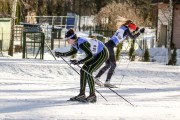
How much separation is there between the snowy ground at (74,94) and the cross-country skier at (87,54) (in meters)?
0.42

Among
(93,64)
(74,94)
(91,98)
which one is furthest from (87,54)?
(74,94)

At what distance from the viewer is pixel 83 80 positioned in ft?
30.3

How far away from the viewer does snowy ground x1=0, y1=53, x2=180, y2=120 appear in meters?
8.16

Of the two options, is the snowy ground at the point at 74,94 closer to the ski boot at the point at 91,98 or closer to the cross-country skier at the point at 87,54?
the ski boot at the point at 91,98

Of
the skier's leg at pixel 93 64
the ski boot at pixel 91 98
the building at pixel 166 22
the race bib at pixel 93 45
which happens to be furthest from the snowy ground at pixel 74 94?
the building at pixel 166 22

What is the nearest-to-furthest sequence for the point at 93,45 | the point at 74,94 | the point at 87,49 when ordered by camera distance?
1. the point at 87,49
2. the point at 93,45
3. the point at 74,94

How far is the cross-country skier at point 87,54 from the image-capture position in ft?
29.1

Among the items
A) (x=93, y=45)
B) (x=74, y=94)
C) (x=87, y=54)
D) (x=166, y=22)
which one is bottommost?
(x=74, y=94)

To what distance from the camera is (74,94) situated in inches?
426

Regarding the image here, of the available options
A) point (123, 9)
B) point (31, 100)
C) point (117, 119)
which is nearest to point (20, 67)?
point (31, 100)

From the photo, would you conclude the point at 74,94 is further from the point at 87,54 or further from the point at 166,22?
the point at 166,22

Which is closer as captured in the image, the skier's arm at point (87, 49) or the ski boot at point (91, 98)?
the skier's arm at point (87, 49)

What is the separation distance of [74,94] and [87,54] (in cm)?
213

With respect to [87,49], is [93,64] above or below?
below
